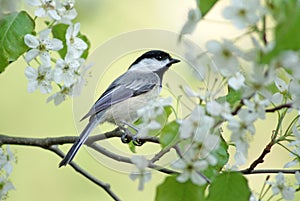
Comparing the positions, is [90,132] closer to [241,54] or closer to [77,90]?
[77,90]

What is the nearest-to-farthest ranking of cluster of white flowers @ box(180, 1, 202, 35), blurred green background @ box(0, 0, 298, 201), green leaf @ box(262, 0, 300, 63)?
green leaf @ box(262, 0, 300, 63), cluster of white flowers @ box(180, 1, 202, 35), blurred green background @ box(0, 0, 298, 201)

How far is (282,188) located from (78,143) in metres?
0.29

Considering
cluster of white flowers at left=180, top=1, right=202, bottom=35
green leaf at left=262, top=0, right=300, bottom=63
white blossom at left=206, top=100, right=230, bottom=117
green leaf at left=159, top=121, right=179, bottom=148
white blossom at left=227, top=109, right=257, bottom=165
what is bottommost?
green leaf at left=159, top=121, right=179, bottom=148

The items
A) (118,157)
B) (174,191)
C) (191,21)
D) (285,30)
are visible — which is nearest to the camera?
(285,30)

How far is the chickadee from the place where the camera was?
0.92 m

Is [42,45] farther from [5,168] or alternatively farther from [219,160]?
[219,160]

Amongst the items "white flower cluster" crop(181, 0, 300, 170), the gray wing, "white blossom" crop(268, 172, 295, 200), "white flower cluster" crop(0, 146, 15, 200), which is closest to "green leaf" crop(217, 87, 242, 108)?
"white flower cluster" crop(181, 0, 300, 170)

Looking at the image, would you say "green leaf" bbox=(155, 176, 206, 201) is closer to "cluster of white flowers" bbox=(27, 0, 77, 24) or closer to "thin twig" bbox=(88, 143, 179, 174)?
"thin twig" bbox=(88, 143, 179, 174)

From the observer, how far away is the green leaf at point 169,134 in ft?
2.12

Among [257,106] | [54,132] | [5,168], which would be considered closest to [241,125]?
[257,106]

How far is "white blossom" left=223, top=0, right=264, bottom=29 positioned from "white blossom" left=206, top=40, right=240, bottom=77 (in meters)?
0.02

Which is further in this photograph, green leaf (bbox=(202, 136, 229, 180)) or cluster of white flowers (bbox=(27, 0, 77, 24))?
cluster of white flowers (bbox=(27, 0, 77, 24))

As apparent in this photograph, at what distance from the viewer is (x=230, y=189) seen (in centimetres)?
70

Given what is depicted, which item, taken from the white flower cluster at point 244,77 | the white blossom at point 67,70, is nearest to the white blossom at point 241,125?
the white flower cluster at point 244,77
